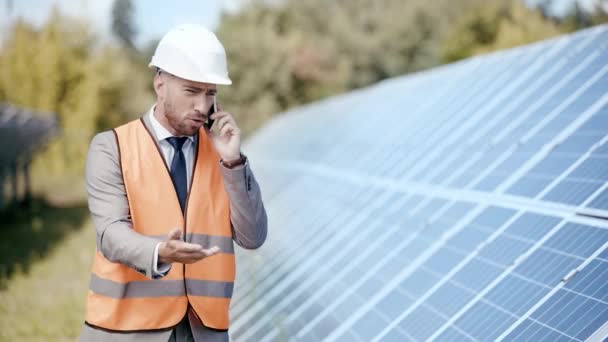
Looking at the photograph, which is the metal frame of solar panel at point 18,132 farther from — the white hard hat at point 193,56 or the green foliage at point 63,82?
the white hard hat at point 193,56

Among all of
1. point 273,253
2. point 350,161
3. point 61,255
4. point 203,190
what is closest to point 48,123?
point 61,255

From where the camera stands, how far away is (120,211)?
322cm

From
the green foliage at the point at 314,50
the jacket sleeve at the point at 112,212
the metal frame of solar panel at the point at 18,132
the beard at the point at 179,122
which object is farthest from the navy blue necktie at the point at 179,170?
the green foliage at the point at 314,50

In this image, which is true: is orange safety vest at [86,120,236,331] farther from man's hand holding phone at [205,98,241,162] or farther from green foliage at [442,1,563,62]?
green foliage at [442,1,563,62]

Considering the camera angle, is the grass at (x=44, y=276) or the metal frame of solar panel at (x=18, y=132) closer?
the grass at (x=44, y=276)

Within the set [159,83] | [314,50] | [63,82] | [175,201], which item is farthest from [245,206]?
[314,50]

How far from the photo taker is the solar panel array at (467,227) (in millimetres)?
4324

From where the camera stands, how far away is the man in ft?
10.7

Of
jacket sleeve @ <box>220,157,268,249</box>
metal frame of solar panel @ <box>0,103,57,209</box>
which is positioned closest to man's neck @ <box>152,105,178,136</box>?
jacket sleeve @ <box>220,157,268,249</box>

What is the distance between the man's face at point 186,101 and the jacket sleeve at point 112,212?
29 cm

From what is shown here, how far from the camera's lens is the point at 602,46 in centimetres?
717

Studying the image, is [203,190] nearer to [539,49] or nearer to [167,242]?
[167,242]

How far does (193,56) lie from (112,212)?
0.71 meters

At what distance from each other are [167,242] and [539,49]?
273 inches
